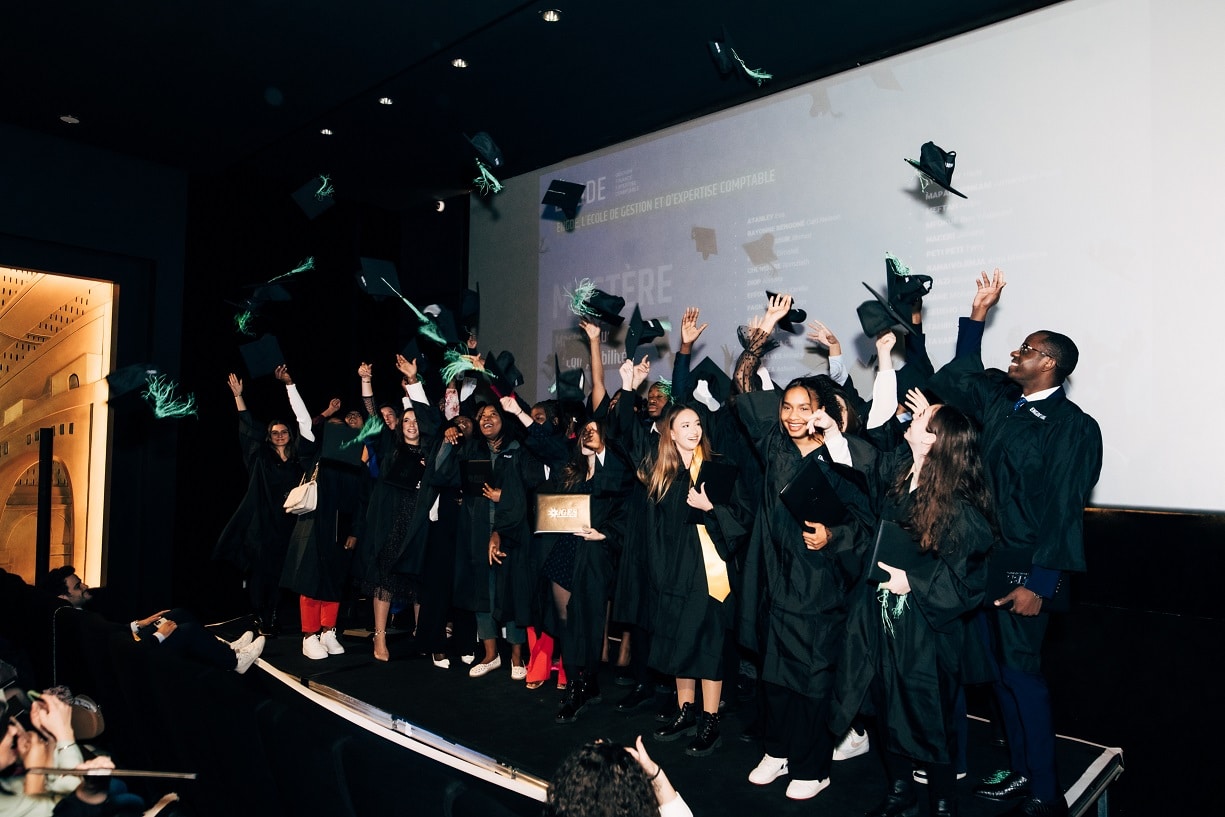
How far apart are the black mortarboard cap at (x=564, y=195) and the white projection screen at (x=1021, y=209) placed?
59 centimetres

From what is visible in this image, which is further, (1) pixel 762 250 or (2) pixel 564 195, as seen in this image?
(2) pixel 564 195

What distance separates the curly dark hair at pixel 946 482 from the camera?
266cm

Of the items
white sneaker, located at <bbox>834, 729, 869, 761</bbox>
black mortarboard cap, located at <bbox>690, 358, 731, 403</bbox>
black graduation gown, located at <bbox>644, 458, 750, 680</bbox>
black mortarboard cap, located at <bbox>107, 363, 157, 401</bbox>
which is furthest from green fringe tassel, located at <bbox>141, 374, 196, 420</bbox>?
white sneaker, located at <bbox>834, 729, 869, 761</bbox>

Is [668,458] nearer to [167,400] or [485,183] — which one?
[485,183]

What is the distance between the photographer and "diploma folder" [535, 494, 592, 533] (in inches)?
153

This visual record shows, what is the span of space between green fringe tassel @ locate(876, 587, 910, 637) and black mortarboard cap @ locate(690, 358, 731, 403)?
170 cm

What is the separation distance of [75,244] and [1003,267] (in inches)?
255

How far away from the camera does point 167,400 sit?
661 centimetres

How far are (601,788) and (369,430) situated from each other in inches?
172

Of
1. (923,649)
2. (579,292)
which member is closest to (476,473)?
(579,292)

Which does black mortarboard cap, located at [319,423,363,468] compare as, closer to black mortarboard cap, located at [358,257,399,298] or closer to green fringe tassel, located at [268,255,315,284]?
black mortarboard cap, located at [358,257,399,298]

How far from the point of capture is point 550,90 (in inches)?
212

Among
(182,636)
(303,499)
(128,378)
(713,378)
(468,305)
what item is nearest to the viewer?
(182,636)

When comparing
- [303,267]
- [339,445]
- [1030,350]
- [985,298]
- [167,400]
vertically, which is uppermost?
[303,267]
